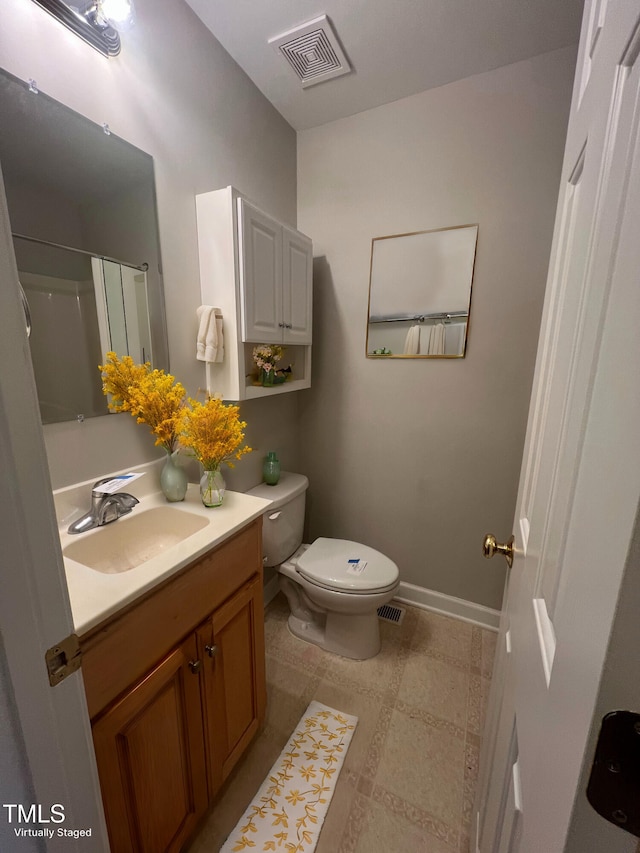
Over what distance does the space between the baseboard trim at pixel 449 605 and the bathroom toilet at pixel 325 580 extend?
1.19ft

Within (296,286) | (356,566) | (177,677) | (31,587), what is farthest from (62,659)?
(296,286)

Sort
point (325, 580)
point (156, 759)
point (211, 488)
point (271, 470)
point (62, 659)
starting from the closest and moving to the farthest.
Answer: point (62, 659)
point (156, 759)
point (211, 488)
point (325, 580)
point (271, 470)

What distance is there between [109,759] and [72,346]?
98cm

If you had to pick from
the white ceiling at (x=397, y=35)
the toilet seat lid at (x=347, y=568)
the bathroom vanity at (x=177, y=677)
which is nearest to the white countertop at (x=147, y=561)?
the bathroom vanity at (x=177, y=677)

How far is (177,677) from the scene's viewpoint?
0.82m

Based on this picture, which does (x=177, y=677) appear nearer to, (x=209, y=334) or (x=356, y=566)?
(x=356, y=566)

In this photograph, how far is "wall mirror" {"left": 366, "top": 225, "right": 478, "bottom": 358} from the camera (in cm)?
154

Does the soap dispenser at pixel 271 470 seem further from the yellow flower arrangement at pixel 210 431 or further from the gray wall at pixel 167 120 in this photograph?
the yellow flower arrangement at pixel 210 431

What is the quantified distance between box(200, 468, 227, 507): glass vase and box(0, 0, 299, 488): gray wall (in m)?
0.28

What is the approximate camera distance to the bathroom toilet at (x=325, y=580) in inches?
57.1

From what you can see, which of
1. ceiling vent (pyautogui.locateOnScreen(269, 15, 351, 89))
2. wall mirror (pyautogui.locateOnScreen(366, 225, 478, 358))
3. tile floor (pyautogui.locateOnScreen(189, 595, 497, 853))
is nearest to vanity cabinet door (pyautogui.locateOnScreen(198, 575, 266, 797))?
tile floor (pyautogui.locateOnScreen(189, 595, 497, 853))

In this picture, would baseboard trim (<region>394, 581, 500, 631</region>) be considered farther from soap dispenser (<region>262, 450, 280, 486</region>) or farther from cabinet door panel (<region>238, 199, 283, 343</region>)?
cabinet door panel (<region>238, 199, 283, 343</region>)

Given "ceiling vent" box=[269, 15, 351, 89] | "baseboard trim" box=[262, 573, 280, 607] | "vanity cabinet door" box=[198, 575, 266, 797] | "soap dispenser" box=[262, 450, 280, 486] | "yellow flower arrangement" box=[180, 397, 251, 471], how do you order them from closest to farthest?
"vanity cabinet door" box=[198, 575, 266, 797] → "yellow flower arrangement" box=[180, 397, 251, 471] → "ceiling vent" box=[269, 15, 351, 89] → "soap dispenser" box=[262, 450, 280, 486] → "baseboard trim" box=[262, 573, 280, 607]

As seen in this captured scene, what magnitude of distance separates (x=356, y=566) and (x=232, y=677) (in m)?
0.69
